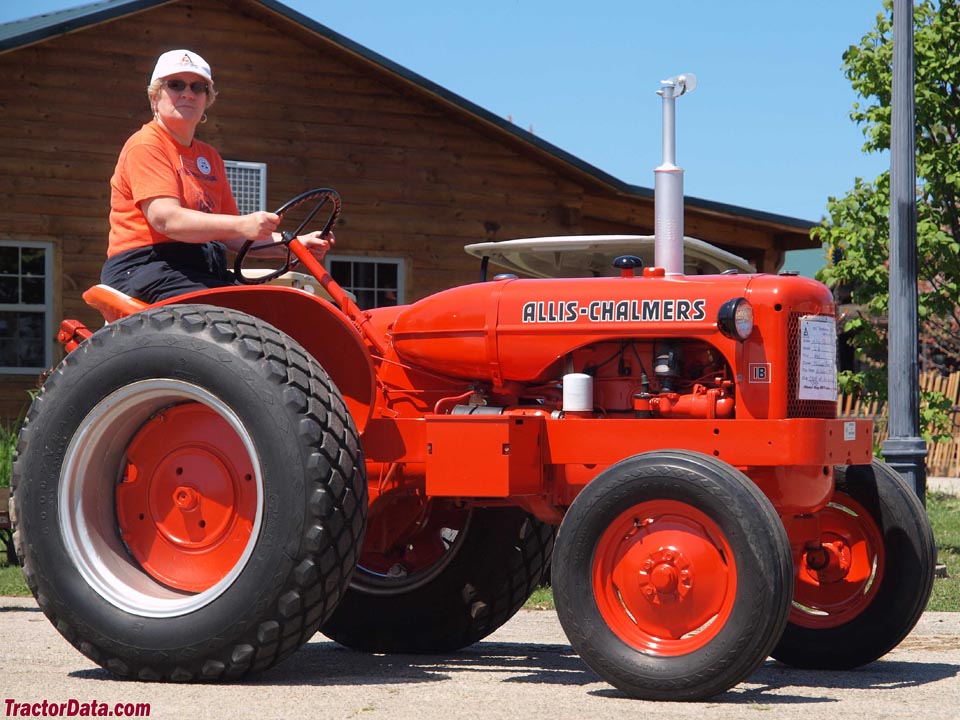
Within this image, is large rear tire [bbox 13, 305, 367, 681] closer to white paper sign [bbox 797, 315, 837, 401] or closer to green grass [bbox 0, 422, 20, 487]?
white paper sign [bbox 797, 315, 837, 401]

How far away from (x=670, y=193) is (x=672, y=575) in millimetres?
2048

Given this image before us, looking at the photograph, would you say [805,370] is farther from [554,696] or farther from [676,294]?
[554,696]

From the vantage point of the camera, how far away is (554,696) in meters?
5.16

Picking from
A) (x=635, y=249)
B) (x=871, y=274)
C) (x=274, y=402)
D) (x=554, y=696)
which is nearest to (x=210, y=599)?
(x=274, y=402)

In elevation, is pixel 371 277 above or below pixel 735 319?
above

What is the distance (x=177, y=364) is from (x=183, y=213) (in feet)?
2.15

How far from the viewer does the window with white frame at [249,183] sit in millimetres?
15539

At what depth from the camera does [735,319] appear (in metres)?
5.42

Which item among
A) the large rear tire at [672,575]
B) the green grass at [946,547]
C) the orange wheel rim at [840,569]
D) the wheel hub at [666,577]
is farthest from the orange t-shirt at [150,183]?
the green grass at [946,547]

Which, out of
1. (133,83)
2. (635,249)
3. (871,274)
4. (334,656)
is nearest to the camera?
(334,656)

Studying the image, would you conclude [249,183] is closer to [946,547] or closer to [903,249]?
[903,249]

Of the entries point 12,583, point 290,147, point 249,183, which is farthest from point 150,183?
point 290,147

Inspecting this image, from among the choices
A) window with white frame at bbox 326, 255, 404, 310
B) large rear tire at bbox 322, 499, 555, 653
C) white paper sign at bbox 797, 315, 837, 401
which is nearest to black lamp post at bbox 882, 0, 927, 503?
large rear tire at bbox 322, 499, 555, 653

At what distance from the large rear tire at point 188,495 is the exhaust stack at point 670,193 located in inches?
68.7
